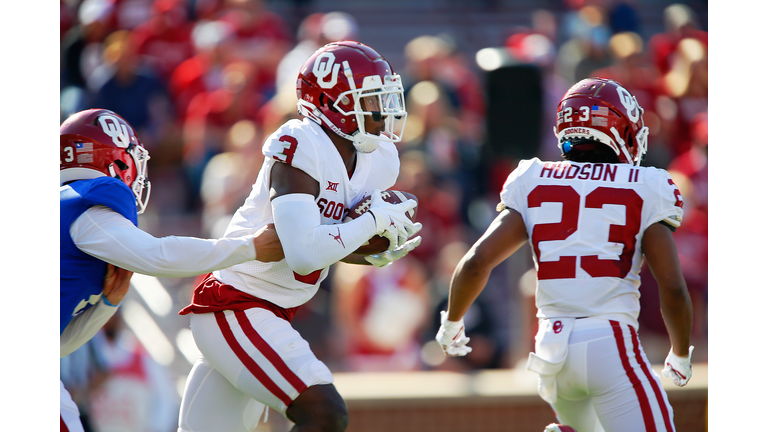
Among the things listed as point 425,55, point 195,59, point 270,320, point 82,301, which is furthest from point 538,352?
point 195,59

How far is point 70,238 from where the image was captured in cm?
295

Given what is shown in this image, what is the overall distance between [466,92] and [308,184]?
504 cm

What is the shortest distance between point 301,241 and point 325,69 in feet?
2.45

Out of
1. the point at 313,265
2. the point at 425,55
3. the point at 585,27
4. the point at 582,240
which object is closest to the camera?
the point at 313,265

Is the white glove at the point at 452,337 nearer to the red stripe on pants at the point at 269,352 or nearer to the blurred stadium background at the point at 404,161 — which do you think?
the red stripe on pants at the point at 269,352

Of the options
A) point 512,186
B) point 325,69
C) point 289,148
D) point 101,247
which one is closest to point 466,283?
point 512,186

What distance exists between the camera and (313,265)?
292 centimetres

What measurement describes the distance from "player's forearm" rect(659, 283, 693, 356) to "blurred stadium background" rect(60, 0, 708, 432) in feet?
7.00

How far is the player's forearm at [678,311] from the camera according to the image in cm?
300

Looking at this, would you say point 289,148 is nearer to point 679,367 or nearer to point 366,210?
point 366,210

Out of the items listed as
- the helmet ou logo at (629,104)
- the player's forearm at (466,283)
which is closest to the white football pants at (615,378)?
the player's forearm at (466,283)

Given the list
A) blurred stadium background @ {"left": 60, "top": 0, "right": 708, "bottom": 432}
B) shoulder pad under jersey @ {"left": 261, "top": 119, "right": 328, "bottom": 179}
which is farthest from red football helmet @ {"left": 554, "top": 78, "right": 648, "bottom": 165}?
blurred stadium background @ {"left": 60, "top": 0, "right": 708, "bottom": 432}

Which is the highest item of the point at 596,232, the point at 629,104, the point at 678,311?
the point at 629,104

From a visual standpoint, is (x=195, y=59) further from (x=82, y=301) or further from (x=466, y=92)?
(x=82, y=301)
